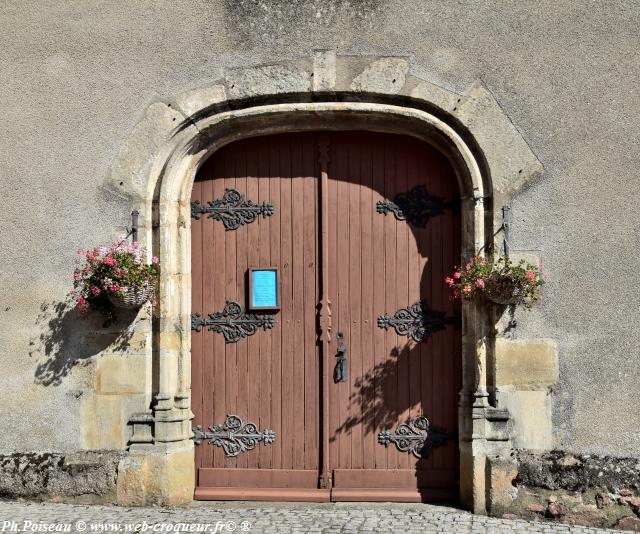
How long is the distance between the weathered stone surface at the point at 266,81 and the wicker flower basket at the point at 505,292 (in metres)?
1.81

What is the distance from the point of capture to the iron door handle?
5.97 m

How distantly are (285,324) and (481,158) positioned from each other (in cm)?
176

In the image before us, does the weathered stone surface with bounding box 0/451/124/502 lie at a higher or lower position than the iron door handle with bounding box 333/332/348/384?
lower

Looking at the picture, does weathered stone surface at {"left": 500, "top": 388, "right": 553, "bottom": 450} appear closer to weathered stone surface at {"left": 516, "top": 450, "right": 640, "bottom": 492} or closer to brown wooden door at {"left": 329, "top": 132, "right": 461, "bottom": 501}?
weathered stone surface at {"left": 516, "top": 450, "right": 640, "bottom": 492}

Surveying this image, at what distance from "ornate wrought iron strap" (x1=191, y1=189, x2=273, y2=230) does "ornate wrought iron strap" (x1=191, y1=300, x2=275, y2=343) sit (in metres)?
0.58

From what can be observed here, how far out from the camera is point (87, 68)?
5.95m

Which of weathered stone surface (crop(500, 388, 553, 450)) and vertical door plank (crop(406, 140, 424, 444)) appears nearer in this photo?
weathered stone surface (crop(500, 388, 553, 450))

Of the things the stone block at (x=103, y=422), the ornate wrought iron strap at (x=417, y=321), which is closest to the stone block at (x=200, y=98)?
the ornate wrought iron strap at (x=417, y=321)

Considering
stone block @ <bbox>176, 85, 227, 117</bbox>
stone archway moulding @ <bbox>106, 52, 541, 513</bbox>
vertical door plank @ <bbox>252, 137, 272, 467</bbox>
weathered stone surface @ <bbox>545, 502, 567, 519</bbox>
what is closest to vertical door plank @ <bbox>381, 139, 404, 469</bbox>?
stone archway moulding @ <bbox>106, 52, 541, 513</bbox>

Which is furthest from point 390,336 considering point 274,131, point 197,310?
point 274,131

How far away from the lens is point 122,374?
5848 mm

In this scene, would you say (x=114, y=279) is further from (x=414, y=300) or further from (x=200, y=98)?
(x=414, y=300)

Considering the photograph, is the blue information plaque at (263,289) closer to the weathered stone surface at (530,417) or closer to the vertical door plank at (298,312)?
the vertical door plank at (298,312)

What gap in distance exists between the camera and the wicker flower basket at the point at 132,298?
220 inches
